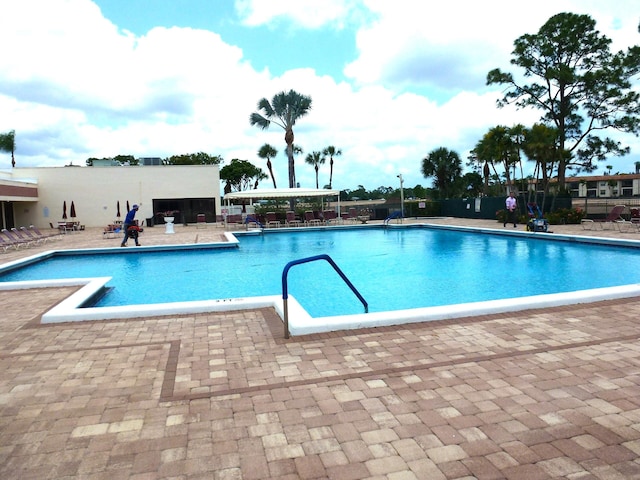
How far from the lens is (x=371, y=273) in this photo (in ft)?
34.5

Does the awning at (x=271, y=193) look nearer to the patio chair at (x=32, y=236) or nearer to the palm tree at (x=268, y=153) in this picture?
the patio chair at (x=32, y=236)

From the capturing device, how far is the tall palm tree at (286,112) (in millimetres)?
32312

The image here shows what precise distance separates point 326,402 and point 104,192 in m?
27.8

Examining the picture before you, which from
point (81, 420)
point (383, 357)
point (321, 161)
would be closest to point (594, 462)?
point (383, 357)

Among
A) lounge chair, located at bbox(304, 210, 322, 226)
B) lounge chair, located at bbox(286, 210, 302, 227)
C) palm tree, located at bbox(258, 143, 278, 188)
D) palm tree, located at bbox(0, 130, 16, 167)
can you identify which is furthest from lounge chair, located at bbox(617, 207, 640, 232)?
palm tree, located at bbox(0, 130, 16, 167)

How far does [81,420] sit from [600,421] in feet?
10.3

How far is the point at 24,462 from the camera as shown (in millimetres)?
2469

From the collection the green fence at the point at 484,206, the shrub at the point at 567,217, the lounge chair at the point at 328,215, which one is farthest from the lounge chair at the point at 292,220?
the shrub at the point at 567,217

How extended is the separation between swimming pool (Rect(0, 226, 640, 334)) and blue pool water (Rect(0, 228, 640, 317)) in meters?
0.02

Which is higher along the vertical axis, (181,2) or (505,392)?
(181,2)

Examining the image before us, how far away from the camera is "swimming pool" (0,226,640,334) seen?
7973 millimetres

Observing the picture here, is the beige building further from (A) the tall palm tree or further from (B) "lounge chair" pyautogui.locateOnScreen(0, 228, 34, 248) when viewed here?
(B) "lounge chair" pyautogui.locateOnScreen(0, 228, 34, 248)

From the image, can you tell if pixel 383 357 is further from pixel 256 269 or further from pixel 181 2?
pixel 181 2

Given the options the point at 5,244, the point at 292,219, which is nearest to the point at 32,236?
the point at 5,244
